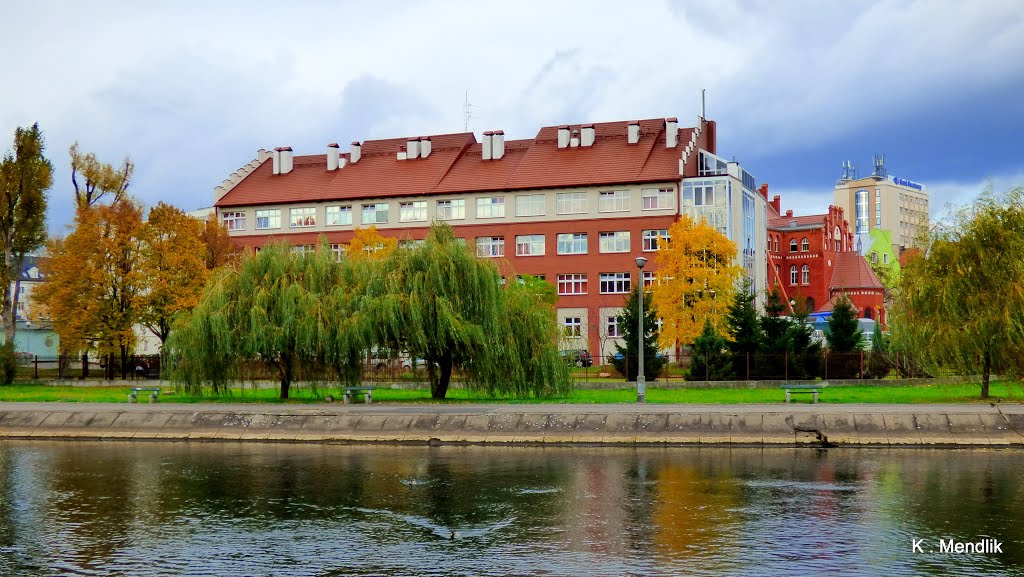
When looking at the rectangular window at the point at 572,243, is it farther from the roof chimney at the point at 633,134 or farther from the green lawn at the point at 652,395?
the green lawn at the point at 652,395

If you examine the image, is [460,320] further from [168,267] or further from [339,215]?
[339,215]

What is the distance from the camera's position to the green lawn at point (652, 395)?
3775cm

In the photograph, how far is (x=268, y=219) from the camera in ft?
299

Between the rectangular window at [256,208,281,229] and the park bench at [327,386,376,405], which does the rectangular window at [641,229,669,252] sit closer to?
the rectangular window at [256,208,281,229]

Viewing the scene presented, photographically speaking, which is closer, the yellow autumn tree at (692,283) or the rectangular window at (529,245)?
the yellow autumn tree at (692,283)

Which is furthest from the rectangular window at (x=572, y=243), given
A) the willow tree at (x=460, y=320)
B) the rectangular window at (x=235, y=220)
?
the willow tree at (x=460, y=320)

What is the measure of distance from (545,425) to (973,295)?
16704 mm

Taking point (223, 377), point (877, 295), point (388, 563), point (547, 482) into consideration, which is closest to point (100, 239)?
point (223, 377)

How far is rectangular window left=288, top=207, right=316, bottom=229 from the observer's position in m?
89.5

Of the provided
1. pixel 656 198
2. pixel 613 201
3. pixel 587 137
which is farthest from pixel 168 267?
pixel 587 137

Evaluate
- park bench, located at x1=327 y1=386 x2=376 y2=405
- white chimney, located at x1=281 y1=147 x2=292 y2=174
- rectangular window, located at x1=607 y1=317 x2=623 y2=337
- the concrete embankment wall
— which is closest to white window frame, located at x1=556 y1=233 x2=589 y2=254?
rectangular window, located at x1=607 y1=317 x2=623 y2=337

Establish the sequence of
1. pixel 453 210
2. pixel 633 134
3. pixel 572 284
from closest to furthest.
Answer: pixel 572 284 → pixel 633 134 → pixel 453 210

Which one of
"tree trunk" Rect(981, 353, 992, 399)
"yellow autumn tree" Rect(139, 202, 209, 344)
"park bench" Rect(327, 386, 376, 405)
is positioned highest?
"yellow autumn tree" Rect(139, 202, 209, 344)
